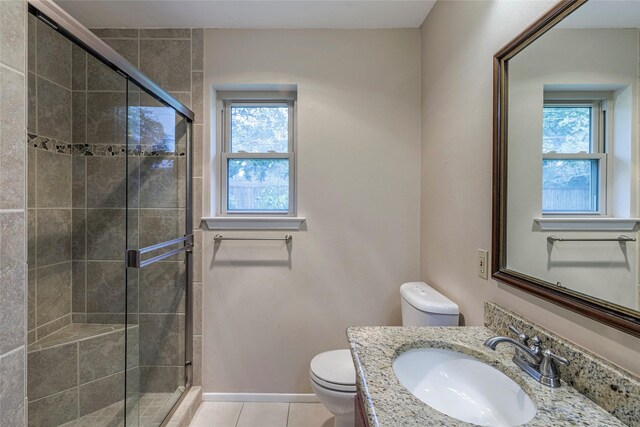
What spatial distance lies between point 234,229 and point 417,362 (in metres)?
1.29

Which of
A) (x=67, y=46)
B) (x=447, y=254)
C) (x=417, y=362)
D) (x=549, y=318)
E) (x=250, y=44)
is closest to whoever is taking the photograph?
(x=549, y=318)

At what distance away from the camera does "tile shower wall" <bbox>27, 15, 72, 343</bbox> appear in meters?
1.30

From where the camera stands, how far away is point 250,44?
1.77m

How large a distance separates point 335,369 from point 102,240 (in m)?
1.44

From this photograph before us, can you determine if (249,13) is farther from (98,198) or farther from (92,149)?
(98,198)

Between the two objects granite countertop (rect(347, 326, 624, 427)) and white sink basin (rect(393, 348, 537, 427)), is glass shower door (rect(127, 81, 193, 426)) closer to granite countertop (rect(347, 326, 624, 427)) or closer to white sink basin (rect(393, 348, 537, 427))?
granite countertop (rect(347, 326, 624, 427))

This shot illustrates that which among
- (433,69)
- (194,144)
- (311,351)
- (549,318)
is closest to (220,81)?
(194,144)

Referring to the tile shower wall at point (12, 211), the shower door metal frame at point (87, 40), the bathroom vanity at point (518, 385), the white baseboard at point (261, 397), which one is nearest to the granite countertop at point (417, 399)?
the bathroom vanity at point (518, 385)

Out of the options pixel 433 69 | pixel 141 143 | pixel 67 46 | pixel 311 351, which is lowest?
pixel 311 351

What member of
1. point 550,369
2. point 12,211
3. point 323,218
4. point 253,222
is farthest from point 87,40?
point 550,369

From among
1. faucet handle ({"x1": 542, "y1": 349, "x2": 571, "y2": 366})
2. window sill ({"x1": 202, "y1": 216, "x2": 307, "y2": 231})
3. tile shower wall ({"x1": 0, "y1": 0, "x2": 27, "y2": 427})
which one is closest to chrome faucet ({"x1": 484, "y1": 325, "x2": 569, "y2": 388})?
faucet handle ({"x1": 542, "y1": 349, "x2": 571, "y2": 366})

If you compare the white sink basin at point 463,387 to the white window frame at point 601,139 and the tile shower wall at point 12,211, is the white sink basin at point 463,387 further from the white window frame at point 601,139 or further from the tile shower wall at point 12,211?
A: the tile shower wall at point 12,211

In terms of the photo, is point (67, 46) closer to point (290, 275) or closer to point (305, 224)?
point (305, 224)

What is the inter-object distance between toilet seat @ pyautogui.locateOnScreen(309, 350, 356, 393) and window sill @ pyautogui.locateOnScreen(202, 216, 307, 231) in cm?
77
